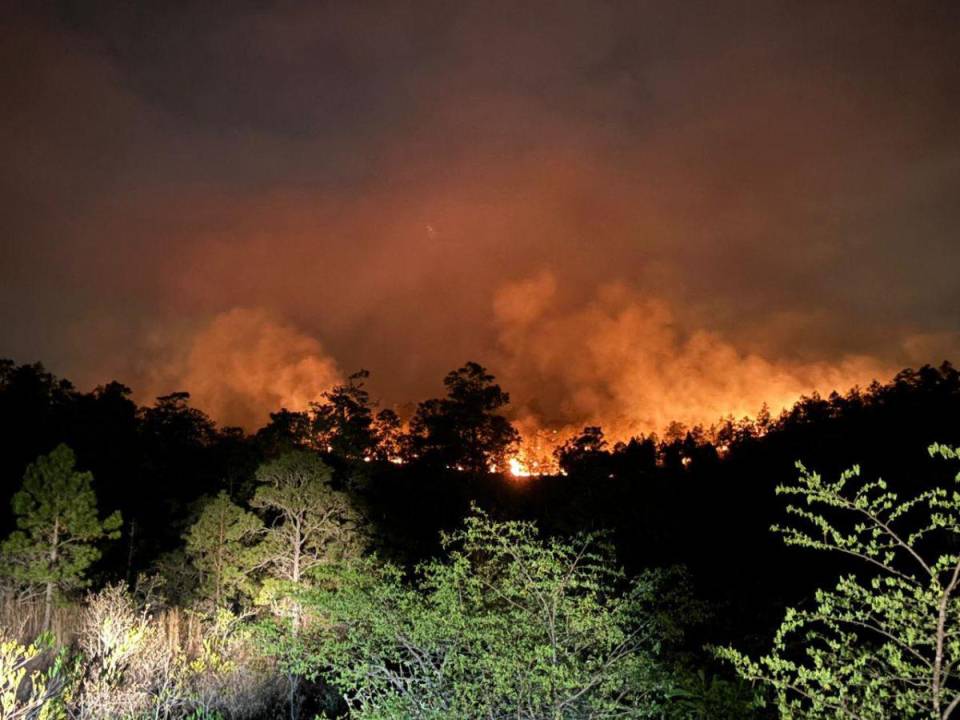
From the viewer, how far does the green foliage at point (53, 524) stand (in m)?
16.2

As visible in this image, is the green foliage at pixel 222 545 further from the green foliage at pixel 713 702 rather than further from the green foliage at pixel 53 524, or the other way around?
the green foliage at pixel 713 702

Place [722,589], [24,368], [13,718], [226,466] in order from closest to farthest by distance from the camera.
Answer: [13,718] → [722,589] → [226,466] → [24,368]

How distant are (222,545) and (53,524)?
4.53 m

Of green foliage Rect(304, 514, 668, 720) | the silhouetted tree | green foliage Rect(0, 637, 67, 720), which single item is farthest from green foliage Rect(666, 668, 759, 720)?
the silhouetted tree

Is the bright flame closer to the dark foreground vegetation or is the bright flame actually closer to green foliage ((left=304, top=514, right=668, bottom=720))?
the dark foreground vegetation

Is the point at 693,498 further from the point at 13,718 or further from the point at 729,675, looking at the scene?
the point at 13,718

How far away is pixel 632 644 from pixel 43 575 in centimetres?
1552

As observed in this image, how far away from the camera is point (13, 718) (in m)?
5.55

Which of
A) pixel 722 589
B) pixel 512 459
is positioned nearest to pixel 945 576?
pixel 722 589

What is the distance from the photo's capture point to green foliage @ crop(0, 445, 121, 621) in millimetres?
16172

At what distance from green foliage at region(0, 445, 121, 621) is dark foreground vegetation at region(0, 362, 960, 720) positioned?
0.23ft

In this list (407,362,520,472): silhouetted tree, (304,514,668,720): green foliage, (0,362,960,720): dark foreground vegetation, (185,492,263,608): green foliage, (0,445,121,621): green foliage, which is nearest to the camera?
(0,362,960,720): dark foreground vegetation

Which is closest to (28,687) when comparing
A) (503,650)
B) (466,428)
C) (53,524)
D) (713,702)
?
(503,650)

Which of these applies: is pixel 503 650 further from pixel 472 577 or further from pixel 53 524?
pixel 53 524
